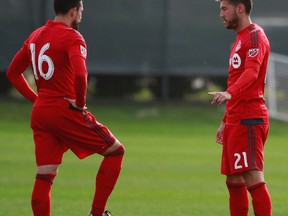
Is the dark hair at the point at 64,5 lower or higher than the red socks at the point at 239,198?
higher

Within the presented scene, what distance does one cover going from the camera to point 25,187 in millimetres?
12227

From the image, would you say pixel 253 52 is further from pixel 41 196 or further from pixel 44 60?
pixel 41 196

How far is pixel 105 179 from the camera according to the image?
8734 mm

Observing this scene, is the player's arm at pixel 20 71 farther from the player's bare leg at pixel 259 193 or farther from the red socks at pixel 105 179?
the player's bare leg at pixel 259 193

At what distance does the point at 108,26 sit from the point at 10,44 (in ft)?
7.39

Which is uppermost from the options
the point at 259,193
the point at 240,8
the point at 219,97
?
the point at 240,8

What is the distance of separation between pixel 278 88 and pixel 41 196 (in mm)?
14379

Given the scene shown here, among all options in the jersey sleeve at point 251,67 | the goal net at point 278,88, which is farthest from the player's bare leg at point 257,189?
the goal net at point 278,88

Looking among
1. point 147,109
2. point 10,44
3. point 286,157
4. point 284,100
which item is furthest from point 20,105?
point 286,157

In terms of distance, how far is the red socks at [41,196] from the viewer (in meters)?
8.44

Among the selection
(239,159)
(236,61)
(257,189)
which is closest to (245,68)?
(236,61)

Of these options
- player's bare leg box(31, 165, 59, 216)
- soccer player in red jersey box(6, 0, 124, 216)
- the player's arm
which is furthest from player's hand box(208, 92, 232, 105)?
the player's arm

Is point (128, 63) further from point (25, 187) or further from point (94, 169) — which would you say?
point (25, 187)

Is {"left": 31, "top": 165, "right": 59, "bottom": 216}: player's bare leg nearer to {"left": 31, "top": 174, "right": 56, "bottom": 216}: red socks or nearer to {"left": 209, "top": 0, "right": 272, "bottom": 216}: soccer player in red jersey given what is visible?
{"left": 31, "top": 174, "right": 56, "bottom": 216}: red socks
